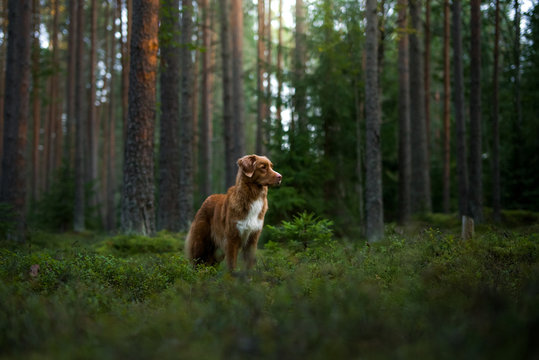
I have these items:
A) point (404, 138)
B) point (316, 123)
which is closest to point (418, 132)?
point (404, 138)

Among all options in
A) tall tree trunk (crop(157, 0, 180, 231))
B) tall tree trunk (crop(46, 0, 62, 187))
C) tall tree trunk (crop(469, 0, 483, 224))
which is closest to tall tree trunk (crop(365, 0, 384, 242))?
tall tree trunk (crop(469, 0, 483, 224))

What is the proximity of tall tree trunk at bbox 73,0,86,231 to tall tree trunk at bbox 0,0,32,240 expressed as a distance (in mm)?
6561

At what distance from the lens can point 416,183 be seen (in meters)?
19.4

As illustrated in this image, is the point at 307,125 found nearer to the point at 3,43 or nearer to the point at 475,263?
the point at 475,263

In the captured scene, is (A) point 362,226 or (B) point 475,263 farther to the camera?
(A) point 362,226

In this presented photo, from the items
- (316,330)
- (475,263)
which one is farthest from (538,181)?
(316,330)

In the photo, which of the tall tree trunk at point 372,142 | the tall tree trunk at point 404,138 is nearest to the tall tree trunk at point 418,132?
the tall tree trunk at point 404,138

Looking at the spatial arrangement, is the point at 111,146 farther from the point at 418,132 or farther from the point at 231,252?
the point at 231,252

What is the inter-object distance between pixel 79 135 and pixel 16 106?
7.19 m

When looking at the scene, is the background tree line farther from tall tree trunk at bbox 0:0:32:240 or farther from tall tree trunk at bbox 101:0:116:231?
tall tree trunk at bbox 101:0:116:231

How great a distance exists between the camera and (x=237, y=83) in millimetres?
19562

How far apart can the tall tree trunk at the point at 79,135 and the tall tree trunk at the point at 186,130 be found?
262 inches

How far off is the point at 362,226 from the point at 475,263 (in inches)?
333

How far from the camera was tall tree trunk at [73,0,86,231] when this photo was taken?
20141 mm
